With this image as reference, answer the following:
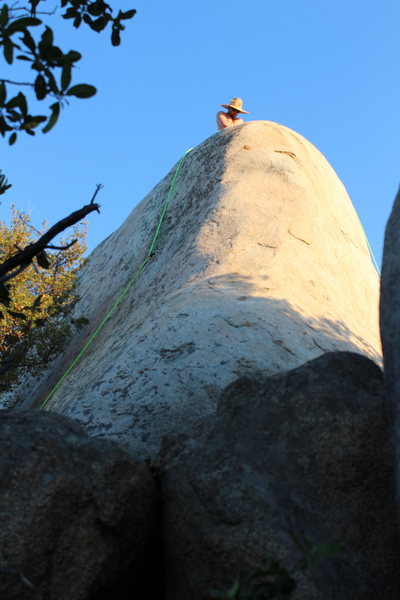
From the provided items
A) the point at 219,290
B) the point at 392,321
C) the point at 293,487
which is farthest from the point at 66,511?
the point at 219,290

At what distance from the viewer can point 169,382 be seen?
455 cm

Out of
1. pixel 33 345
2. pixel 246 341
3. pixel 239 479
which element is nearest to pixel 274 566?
pixel 239 479

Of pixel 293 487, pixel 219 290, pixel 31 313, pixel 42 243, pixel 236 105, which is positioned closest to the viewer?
pixel 293 487

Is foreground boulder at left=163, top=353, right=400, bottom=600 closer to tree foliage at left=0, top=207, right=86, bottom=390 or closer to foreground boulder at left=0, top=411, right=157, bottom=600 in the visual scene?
foreground boulder at left=0, top=411, right=157, bottom=600

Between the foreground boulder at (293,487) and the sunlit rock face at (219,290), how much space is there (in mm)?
1091

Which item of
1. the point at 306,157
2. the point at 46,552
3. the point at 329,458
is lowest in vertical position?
the point at 46,552

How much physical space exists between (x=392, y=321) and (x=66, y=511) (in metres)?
1.42

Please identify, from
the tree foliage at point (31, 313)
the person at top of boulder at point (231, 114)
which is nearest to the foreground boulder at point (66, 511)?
the tree foliage at point (31, 313)

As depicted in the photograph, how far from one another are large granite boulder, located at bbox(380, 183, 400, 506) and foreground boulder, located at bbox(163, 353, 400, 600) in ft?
0.98

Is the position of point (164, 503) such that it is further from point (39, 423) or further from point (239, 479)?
point (39, 423)

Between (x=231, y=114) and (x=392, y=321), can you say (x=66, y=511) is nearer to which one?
(x=392, y=321)

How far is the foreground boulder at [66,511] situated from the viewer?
258 centimetres

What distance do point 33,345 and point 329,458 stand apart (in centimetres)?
647

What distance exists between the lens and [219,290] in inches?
230
